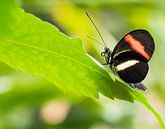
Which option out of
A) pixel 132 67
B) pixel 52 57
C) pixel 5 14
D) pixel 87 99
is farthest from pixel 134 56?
pixel 87 99

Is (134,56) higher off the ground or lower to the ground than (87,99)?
higher

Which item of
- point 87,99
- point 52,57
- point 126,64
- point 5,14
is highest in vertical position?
point 5,14

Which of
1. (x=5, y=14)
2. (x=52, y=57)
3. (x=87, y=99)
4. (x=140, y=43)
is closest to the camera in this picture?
(x=5, y=14)

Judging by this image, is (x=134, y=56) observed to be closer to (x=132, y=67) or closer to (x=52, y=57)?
(x=132, y=67)

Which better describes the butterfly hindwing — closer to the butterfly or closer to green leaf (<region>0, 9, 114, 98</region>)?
the butterfly

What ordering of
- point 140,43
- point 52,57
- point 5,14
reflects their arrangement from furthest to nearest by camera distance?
1. point 140,43
2. point 52,57
3. point 5,14

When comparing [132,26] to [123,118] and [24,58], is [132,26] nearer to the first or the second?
[123,118]

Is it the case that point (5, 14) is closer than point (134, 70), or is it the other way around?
point (5, 14)
